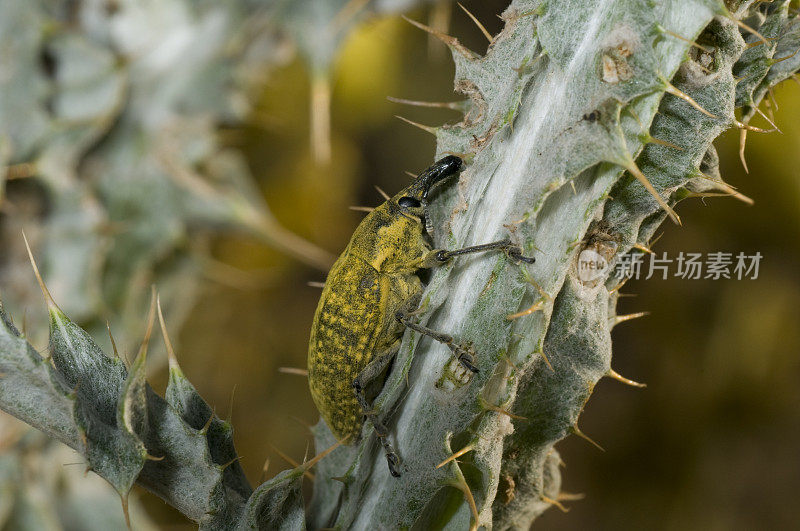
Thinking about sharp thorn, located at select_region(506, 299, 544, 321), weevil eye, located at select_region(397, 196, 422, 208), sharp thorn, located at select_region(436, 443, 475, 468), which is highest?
weevil eye, located at select_region(397, 196, 422, 208)

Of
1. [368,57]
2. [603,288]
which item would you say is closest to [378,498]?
[603,288]

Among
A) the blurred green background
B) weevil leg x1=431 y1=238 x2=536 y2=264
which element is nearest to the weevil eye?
weevil leg x1=431 y1=238 x2=536 y2=264

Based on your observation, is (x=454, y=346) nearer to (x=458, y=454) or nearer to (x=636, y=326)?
(x=458, y=454)

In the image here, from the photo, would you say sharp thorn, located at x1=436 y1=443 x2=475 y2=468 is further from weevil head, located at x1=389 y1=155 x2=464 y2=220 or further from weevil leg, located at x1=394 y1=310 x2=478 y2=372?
weevil head, located at x1=389 y1=155 x2=464 y2=220

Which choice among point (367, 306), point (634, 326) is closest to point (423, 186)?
point (367, 306)

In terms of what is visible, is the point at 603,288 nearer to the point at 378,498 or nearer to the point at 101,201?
the point at 378,498

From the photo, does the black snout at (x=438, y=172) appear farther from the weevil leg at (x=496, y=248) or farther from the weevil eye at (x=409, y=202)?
the weevil leg at (x=496, y=248)

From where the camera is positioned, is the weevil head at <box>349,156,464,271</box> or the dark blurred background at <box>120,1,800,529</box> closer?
the weevil head at <box>349,156,464,271</box>

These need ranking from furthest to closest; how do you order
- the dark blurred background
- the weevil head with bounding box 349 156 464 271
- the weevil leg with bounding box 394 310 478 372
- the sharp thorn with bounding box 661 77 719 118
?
the dark blurred background < the weevil head with bounding box 349 156 464 271 < the weevil leg with bounding box 394 310 478 372 < the sharp thorn with bounding box 661 77 719 118
